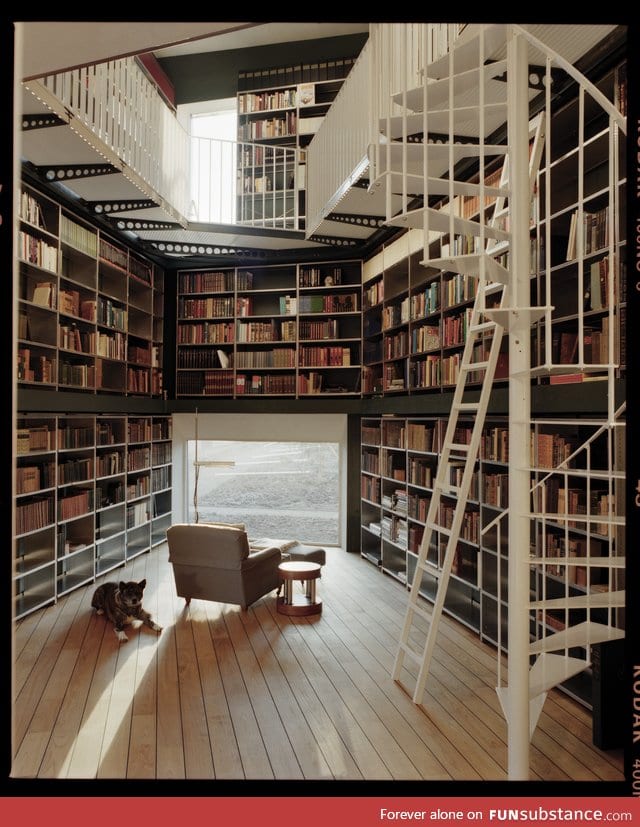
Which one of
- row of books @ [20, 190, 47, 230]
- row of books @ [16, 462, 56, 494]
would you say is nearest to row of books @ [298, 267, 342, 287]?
row of books @ [20, 190, 47, 230]

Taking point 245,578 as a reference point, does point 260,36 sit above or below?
above

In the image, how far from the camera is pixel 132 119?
17.5 ft

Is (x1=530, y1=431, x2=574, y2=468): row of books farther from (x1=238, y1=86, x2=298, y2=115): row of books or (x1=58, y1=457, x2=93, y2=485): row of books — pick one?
(x1=238, y1=86, x2=298, y2=115): row of books

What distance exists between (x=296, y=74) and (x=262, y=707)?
24.1ft

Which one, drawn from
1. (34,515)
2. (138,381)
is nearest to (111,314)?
(138,381)

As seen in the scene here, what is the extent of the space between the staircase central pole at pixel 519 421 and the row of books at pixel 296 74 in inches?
213

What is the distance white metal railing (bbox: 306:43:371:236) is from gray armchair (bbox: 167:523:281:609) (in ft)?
10.3

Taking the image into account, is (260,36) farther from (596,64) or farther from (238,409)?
(596,64)

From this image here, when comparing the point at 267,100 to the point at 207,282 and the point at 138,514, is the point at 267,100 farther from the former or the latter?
the point at 138,514

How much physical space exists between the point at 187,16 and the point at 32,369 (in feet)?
13.8

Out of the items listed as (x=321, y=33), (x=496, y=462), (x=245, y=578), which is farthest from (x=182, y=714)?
(x=321, y=33)

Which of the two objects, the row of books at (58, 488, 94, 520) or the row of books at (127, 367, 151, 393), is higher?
the row of books at (127, 367, 151, 393)

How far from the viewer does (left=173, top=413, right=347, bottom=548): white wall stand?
7887mm

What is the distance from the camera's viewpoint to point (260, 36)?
7734 millimetres
